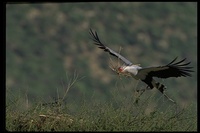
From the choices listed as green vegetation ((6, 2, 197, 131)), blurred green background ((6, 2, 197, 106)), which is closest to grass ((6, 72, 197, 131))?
green vegetation ((6, 2, 197, 131))

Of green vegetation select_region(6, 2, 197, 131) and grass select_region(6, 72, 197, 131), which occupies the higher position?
green vegetation select_region(6, 2, 197, 131)

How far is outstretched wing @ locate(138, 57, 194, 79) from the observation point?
25.6 feet

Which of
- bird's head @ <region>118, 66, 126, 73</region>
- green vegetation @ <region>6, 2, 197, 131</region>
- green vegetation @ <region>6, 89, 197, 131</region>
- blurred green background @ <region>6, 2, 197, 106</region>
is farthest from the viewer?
blurred green background @ <region>6, 2, 197, 106</region>

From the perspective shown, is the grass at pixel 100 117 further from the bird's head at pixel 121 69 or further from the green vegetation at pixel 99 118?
the bird's head at pixel 121 69

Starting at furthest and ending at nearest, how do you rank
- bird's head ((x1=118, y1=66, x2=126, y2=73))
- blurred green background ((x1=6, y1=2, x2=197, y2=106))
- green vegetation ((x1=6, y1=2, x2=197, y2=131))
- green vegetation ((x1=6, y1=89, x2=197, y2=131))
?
blurred green background ((x1=6, y1=2, x2=197, y2=106)), green vegetation ((x1=6, y1=2, x2=197, y2=131)), bird's head ((x1=118, y1=66, x2=126, y2=73)), green vegetation ((x1=6, y1=89, x2=197, y2=131))

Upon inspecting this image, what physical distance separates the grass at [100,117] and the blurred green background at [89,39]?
26.0 m

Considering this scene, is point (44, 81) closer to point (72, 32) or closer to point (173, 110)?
point (72, 32)

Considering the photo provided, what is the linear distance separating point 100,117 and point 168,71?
1.30m

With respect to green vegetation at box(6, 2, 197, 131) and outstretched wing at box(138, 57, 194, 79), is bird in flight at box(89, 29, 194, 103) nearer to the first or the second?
outstretched wing at box(138, 57, 194, 79)

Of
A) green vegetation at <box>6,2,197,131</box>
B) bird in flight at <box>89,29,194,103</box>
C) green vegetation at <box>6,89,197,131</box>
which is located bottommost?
green vegetation at <box>6,89,197,131</box>

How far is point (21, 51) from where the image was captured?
37.4 m

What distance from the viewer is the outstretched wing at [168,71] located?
25.6ft

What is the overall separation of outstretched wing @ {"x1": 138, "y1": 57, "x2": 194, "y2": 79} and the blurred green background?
82.2ft

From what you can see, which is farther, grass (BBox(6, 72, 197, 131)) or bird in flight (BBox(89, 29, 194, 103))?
bird in flight (BBox(89, 29, 194, 103))
